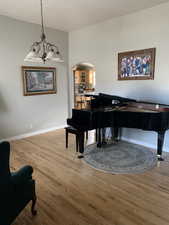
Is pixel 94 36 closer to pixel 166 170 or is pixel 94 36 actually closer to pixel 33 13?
pixel 33 13

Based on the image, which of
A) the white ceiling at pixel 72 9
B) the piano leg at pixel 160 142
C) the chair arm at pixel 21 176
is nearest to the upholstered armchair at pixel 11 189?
the chair arm at pixel 21 176

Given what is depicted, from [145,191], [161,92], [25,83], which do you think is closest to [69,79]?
[25,83]

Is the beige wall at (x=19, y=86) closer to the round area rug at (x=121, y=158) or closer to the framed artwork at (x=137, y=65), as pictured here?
the round area rug at (x=121, y=158)

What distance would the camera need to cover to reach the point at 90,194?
2547mm

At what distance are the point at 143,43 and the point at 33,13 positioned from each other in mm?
2671

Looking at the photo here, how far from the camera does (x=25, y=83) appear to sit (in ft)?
16.0

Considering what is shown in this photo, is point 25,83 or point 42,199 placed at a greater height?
point 25,83

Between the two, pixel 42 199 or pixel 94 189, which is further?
pixel 94 189

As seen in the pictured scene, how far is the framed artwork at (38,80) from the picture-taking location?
489 centimetres

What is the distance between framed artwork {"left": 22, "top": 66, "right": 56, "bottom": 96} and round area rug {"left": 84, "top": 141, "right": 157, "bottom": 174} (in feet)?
7.52

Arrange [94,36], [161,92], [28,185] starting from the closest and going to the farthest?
[28,185] < [161,92] < [94,36]

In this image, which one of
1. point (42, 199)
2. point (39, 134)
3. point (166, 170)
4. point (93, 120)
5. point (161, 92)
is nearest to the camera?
point (42, 199)

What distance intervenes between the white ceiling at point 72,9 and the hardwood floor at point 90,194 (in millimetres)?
3183

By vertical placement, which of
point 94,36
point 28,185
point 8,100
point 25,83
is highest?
point 94,36
